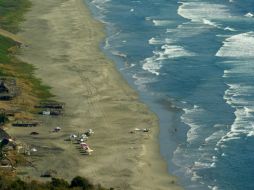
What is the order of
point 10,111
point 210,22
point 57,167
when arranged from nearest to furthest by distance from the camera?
point 57,167 → point 10,111 → point 210,22

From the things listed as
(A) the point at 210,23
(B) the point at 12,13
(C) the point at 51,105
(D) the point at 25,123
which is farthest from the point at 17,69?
(A) the point at 210,23

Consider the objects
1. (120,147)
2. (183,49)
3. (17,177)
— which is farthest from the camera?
(183,49)

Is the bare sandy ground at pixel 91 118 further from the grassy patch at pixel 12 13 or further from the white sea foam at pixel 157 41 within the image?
the white sea foam at pixel 157 41

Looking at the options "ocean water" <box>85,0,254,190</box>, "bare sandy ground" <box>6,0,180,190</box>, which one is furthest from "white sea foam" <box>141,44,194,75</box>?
"bare sandy ground" <box>6,0,180,190</box>

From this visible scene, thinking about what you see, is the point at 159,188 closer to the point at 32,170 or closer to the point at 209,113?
the point at 32,170

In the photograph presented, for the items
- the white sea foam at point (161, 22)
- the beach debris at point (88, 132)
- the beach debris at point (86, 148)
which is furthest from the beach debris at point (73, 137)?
the white sea foam at point (161, 22)

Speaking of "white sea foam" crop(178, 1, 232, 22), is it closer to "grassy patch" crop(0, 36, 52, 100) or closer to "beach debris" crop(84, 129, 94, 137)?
"grassy patch" crop(0, 36, 52, 100)

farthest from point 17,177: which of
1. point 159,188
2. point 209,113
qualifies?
point 209,113
